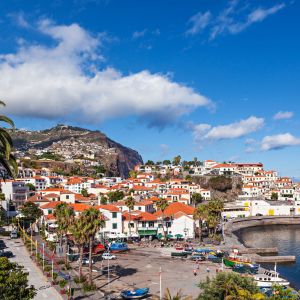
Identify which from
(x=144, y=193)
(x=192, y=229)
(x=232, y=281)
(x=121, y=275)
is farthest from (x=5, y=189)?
(x=232, y=281)

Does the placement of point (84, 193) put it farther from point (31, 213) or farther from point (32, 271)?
point (32, 271)

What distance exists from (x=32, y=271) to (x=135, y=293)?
17636 mm

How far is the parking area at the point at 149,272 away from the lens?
154 feet

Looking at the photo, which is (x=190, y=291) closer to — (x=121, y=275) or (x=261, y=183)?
(x=121, y=275)

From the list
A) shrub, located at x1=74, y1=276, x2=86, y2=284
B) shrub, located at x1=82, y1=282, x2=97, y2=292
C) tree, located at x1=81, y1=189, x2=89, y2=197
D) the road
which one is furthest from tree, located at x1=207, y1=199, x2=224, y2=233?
tree, located at x1=81, y1=189, x2=89, y2=197

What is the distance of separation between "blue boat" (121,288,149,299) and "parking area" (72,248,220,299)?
44.5 inches

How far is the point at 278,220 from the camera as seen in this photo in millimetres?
132375

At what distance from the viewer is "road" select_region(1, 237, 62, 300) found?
137 ft

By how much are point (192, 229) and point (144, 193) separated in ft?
177

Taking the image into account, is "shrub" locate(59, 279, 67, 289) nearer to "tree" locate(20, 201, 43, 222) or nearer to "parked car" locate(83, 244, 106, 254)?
"parked car" locate(83, 244, 106, 254)

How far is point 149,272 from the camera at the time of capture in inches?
2140

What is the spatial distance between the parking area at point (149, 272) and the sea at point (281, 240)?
12034 millimetres

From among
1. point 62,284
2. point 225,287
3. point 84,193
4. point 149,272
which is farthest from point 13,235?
point 225,287

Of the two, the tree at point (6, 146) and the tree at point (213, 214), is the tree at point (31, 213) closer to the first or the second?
the tree at point (213, 214)
